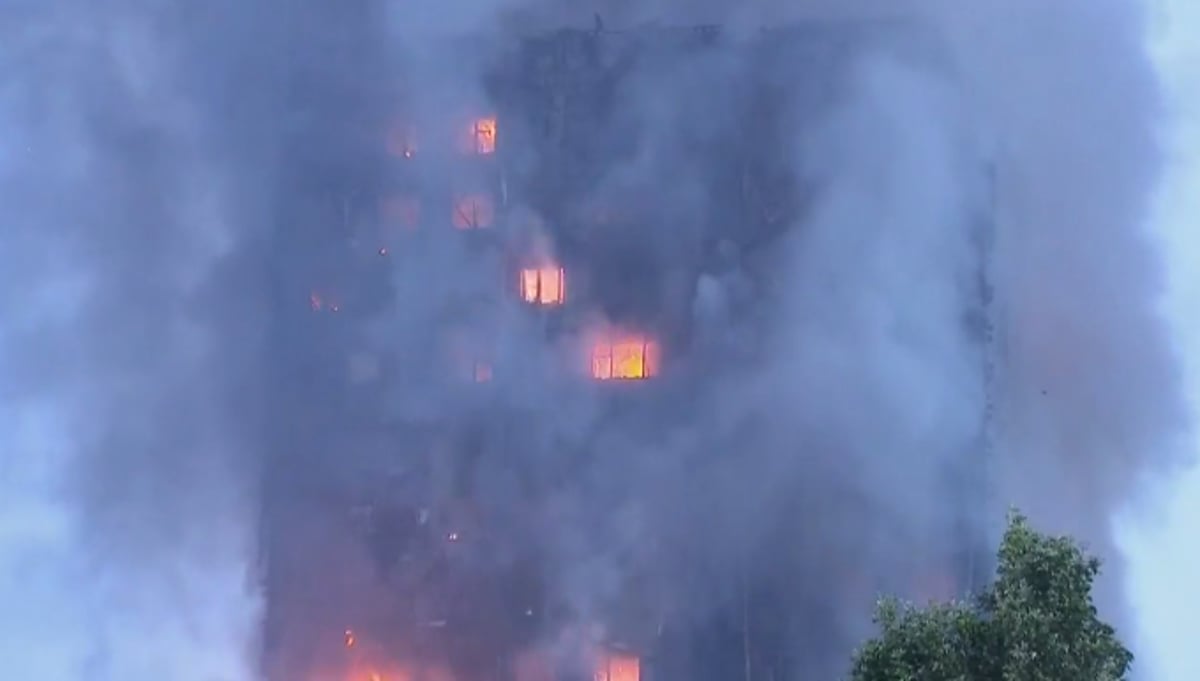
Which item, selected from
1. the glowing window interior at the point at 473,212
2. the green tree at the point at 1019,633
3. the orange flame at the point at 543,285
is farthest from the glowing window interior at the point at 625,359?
the green tree at the point at 1019,633

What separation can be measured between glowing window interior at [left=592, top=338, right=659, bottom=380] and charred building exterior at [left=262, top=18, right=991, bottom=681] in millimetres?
68

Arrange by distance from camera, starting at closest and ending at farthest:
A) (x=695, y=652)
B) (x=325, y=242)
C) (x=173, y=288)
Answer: (x=695, y=652) → (x=325, y=242) → (x=173, y=288)

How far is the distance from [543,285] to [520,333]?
1.33m

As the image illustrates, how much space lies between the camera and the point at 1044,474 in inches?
1252

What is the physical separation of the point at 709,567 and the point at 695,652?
1.92m

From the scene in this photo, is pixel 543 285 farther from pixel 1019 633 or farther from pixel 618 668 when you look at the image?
pixel 1019 633

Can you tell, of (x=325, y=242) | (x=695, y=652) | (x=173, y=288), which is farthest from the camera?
(x=173, y=288)

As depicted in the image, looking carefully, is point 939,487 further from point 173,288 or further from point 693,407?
point 173,288

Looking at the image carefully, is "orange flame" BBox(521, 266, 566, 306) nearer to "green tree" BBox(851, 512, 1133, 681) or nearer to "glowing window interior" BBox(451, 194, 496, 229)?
"glowing window interior" BBox(451, 194, 496, 229)

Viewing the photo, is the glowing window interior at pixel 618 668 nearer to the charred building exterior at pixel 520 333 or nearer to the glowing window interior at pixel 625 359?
the charred building exterior at pixel 520 333

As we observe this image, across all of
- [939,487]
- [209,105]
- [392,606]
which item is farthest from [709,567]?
[209,105]

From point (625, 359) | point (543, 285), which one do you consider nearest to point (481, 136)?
point (543, 285)

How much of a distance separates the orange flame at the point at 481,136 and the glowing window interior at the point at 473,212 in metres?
1.18

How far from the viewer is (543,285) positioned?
28906 mm
